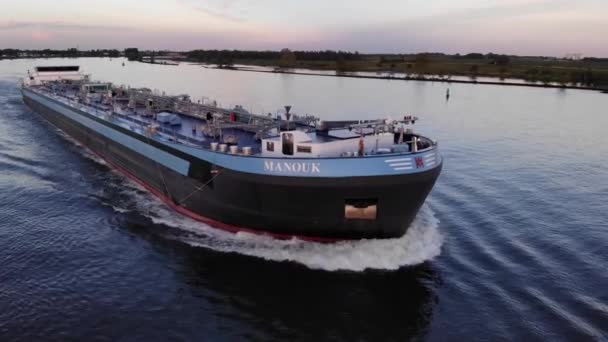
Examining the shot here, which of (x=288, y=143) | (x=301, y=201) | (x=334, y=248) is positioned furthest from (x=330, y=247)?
(x=288, y=143)

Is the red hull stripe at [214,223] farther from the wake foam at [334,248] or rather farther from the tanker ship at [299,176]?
the wake foam at [334,248]

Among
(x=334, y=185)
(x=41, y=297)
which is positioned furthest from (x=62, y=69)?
(x=334, y=185)

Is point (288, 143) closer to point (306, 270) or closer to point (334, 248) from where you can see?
point (334, 248)

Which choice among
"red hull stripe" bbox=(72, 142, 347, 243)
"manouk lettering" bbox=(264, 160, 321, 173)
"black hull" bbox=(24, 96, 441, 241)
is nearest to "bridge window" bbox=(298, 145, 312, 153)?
"manouk lettering" bbox=(264, 160, 321, 173)

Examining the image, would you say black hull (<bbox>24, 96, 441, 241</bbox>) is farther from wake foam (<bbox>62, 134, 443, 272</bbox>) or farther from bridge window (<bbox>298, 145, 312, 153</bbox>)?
bridge window (<bbox>298, 145, 312, 153</bbox>)

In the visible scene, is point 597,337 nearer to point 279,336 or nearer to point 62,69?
point 279,336

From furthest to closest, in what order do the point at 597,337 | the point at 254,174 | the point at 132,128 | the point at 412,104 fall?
the point at 412,104, the point at 132,128, the point at 254,174, the point at 597,337
